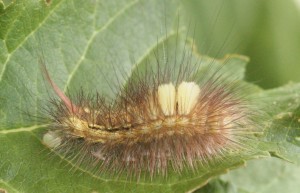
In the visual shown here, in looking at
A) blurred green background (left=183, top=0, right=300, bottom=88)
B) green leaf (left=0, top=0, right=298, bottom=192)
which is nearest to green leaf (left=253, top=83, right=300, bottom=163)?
green leaf (left=0, top=0, right=298, bottom=192)

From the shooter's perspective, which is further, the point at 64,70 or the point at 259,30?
the point at 259,30

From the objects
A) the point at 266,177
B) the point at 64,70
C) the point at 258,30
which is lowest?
the point at 266,177

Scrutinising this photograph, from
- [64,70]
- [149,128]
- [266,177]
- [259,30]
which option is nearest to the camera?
[149,128]

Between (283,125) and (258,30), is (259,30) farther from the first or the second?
(283,125)

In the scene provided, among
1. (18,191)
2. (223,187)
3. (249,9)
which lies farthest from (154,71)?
(249,9)

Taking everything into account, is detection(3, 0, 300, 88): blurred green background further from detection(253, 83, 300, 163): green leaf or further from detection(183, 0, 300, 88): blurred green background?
detection(253, 83, 300, 163): green leaf

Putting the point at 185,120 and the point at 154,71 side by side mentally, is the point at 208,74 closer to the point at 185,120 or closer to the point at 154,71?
the point at 154,71

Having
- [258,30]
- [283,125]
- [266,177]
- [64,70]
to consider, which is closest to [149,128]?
[64,70]
